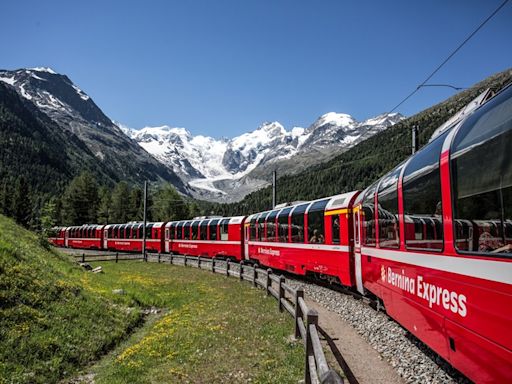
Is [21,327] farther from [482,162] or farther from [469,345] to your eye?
[482,162]

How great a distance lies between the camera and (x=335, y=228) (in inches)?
620

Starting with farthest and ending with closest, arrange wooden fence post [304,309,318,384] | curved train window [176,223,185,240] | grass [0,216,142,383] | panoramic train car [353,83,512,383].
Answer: curved train window [176,223,185,240], grass [0,216,142,383], wooden fence post [304,309,318,384], panoramic train car [353,83,512,383]

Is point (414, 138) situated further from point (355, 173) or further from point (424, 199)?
point (355, 173)

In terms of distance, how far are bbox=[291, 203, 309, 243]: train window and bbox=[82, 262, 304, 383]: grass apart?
134 inches

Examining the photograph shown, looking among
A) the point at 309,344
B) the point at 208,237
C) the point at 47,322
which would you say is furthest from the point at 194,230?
the point at 309,344

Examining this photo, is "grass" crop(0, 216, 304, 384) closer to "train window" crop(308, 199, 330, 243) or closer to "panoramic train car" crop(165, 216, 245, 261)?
"train window" crop(308, 199, 330, 243)

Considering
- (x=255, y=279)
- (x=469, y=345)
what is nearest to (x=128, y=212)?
(x=255, y=279)

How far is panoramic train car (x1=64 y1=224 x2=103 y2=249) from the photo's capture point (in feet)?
184

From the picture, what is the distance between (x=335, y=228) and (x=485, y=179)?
11.2m

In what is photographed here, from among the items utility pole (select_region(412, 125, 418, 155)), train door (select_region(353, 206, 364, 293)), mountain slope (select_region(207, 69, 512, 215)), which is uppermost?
mountain slope (select_region(207, 69, 512, 215))

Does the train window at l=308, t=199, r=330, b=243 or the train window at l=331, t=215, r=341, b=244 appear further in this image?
the train window at l=308, t=199, r=330, b=243

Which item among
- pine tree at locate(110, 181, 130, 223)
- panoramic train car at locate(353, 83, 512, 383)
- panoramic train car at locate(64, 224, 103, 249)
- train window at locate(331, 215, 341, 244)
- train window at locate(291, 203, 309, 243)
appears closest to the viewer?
panoramic train car at locate(353, 83, 512, 383)

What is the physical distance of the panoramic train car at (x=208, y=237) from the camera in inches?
1216

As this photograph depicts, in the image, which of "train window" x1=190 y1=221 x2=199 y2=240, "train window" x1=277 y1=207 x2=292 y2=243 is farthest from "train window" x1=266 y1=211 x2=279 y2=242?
"train window" x1=190 y1=221 x2=199 y2=240
